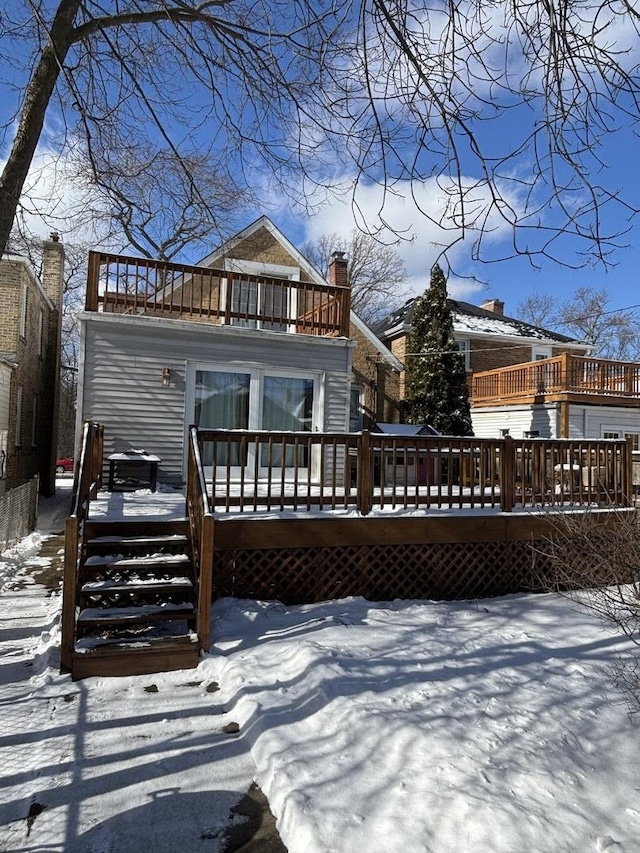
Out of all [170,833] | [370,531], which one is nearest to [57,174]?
[370,531]

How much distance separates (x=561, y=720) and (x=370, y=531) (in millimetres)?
2810

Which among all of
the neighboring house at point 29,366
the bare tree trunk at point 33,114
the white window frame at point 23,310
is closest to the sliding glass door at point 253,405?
the neighboring house at point 29,366

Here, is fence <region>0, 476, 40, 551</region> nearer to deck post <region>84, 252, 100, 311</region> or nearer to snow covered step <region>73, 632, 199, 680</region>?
deck post <region>84, 252, 100, 311</region>

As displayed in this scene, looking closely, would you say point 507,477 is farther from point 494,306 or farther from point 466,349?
point 494,306

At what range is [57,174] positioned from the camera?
206 inches

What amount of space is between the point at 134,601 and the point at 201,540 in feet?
3.80

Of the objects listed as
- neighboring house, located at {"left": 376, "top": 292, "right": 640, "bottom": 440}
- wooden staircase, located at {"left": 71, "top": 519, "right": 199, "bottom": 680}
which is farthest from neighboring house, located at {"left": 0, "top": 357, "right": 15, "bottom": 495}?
neighboring house, located at {"left": 376, "top": 292, "right": 640, "bottom": 440}

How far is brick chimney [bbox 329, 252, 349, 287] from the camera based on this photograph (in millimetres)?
15095

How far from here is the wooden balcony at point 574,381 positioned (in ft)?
55.5

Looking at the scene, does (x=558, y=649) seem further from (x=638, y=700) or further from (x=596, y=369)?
(x=596, y=369)

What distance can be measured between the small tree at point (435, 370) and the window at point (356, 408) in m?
1.57

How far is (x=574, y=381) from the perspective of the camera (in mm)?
17031

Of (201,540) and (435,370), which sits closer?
(201,540)

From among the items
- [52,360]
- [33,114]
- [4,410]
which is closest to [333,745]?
[33,114]
